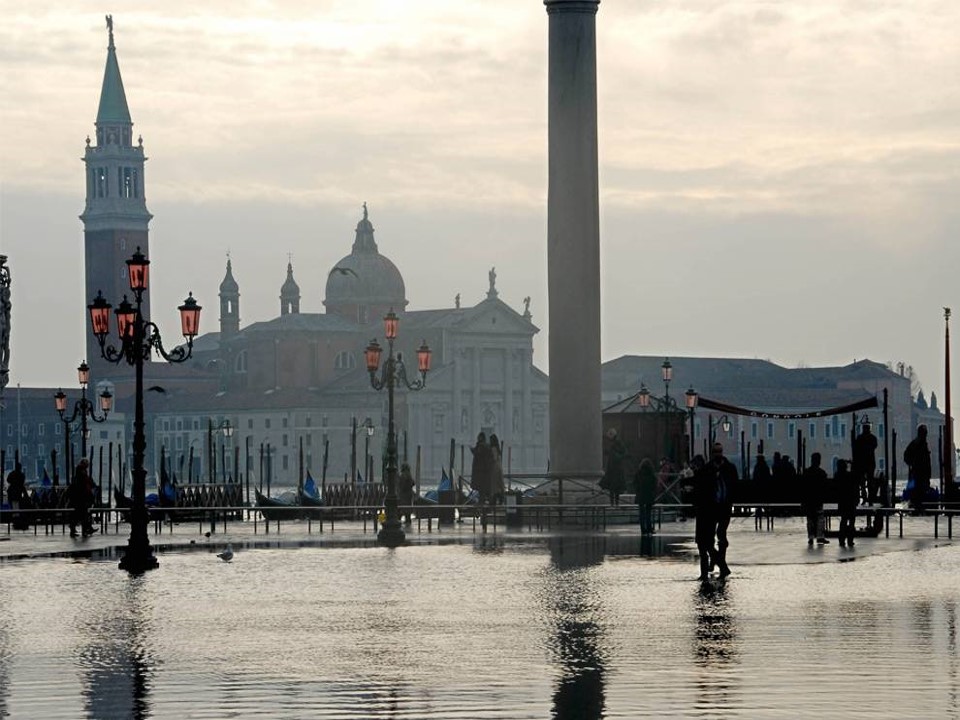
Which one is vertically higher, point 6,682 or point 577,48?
point 577,48

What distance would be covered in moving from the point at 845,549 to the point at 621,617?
36.2ft

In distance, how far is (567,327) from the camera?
3503 cm

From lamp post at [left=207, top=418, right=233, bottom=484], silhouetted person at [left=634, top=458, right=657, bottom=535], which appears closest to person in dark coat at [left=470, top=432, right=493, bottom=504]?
silhouetted person at [left=634, top=458, right=657, bottom=535]

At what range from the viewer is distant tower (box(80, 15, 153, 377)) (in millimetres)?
153125

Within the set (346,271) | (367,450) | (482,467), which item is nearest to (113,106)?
(346,271)

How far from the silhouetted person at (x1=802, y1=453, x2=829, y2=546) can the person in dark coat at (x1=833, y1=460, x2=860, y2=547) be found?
43 cm

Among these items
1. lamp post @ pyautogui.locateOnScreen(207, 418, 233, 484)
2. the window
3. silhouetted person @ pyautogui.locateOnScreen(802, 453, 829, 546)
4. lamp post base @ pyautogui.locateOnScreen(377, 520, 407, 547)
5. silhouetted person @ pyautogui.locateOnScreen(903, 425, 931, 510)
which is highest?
the window

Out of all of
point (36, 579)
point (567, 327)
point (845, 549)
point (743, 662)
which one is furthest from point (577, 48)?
point (743, 662)

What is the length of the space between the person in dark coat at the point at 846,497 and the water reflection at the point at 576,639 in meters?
3.43

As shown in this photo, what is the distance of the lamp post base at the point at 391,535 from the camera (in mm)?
31106

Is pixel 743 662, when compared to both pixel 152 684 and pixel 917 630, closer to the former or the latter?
pixel 917 630

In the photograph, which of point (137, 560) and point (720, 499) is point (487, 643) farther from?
point (137, 560)

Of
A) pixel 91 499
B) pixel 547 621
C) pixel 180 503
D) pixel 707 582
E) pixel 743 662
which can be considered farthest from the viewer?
pixel 180 503

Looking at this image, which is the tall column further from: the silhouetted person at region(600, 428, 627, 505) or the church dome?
the church dome
